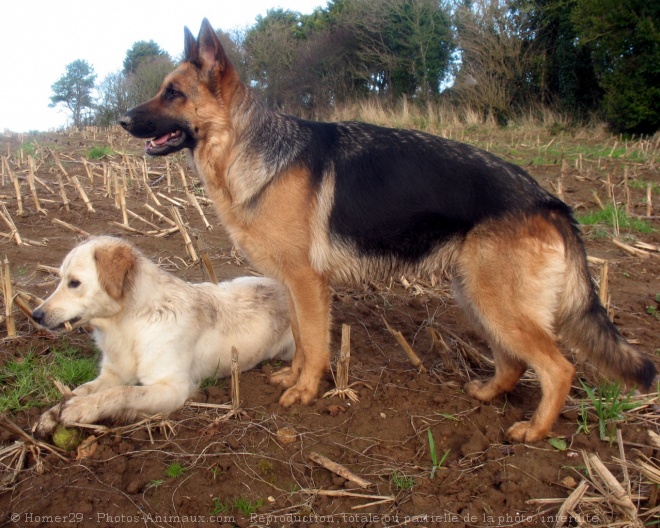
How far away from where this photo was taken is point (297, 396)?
3.98m

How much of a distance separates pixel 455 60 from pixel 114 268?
31.1 meters

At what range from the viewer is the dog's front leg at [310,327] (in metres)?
3.98

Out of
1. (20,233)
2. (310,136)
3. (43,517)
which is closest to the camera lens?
(43,517)

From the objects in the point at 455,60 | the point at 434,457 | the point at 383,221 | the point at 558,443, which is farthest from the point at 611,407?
the point at 455,60

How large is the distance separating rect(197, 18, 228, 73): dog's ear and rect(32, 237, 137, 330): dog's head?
1568 mm

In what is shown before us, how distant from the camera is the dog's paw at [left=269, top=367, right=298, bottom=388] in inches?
169

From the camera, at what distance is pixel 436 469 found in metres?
3.21

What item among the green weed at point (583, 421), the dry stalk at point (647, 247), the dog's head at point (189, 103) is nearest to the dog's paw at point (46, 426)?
the dog's head at point (189, 103)

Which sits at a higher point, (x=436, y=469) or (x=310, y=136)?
(x=310, y=136)

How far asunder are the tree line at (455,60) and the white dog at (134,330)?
2064 cm

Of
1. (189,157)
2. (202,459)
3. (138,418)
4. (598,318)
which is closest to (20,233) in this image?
(189,157)

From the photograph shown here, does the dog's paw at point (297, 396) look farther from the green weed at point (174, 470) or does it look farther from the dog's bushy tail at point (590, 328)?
the dog's bushy tail at point (590, 328)

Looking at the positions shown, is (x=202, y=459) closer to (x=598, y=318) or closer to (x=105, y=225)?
(x=598, y=318)

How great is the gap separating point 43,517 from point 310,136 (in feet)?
10.0
